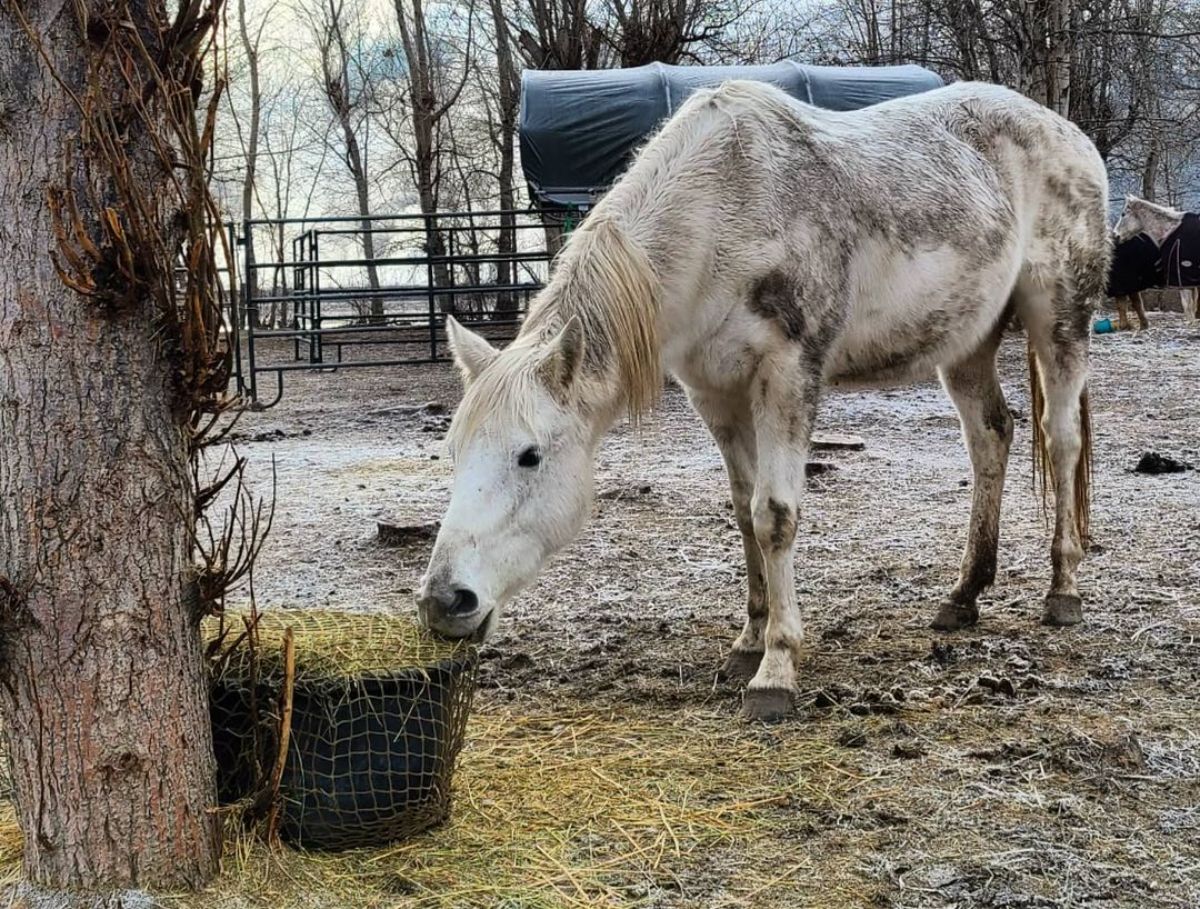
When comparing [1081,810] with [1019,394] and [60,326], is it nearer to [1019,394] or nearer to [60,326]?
[60,326]

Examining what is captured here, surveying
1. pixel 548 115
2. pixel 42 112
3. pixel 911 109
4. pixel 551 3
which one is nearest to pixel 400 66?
pixel 551 3

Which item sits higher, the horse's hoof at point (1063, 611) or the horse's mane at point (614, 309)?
the horse's mane at point (614, 309)

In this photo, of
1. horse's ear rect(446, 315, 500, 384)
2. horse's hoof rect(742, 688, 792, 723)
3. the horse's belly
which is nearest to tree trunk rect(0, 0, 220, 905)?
horse's ear rect(446, 315, 500, 384)

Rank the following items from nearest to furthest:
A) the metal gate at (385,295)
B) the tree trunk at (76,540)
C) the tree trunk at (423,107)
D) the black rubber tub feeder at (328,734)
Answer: the tree trunk at (76,540) → the black rubber tub feeder at (328,734) → the metal gate at (385,295) → the tree trunk at (423,107)

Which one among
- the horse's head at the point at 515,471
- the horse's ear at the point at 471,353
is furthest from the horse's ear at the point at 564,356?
the horse's ear at the point at 471,353

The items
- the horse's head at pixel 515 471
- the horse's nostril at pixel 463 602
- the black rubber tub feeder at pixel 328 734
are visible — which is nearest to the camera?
the black rubber tub feeder at pixel 328 734

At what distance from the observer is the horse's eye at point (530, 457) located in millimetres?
3059

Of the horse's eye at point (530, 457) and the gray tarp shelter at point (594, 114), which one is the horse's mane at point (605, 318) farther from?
the gray tarp shelter at point (594, 114)

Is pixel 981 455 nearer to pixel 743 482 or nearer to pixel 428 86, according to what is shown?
pixel 743 482

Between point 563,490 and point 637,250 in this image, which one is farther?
point 637,250

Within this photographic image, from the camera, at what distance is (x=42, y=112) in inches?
79.4

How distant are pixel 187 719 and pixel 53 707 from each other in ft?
0.80

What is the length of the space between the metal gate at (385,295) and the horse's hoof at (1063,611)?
10.8 ft

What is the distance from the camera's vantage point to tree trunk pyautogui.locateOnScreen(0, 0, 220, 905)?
2.03 metres
